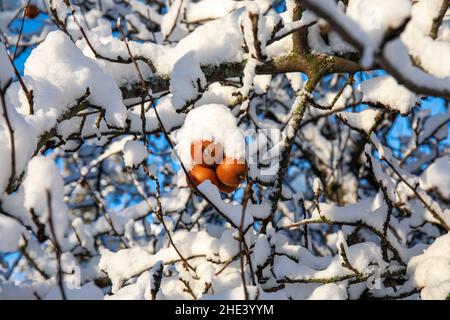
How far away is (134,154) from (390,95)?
97 centimetres

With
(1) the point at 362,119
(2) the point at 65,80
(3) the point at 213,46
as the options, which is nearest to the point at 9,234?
(2) the point at 65,80

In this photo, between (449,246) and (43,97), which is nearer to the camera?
(43,97)

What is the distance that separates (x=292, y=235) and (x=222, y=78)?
336cm

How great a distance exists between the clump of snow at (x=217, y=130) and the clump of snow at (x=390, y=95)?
0.46 meters

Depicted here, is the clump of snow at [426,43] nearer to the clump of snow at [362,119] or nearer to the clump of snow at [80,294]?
the clump of snow at [362,119]

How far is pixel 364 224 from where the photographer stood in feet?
6.16

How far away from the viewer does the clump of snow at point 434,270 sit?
146 centimetres

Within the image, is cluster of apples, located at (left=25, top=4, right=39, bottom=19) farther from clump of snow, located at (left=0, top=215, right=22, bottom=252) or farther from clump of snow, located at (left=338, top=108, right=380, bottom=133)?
clump of snow, located at (left=0, top=215, right=22, bottom=252)

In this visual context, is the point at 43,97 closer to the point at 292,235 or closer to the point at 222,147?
the point at 222,147

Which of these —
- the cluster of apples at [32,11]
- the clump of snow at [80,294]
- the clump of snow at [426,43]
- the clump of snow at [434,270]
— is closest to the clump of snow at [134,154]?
the clump of snow at [80,294]
